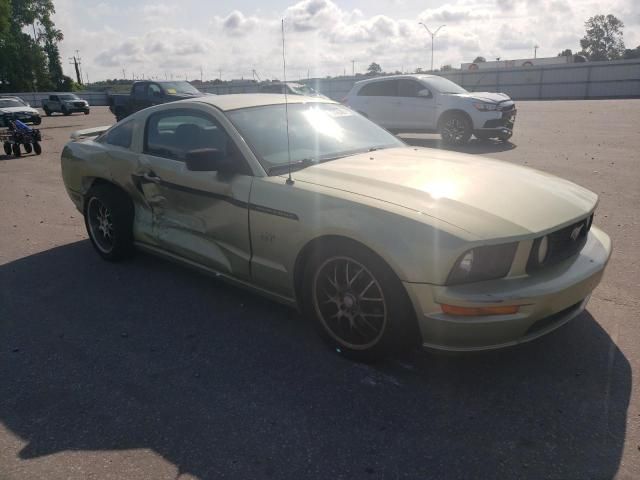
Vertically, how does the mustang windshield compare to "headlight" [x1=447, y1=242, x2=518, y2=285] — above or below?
above

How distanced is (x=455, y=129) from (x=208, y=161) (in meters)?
9.95

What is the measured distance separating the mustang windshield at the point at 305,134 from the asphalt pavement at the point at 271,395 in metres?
1.16

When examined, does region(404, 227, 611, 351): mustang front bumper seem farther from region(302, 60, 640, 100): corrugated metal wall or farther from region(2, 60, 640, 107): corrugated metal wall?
region(302, 60, 640, 100): corrugated metal wall

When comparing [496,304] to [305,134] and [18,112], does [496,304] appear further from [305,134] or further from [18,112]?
[18,112]

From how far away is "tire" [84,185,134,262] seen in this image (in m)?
4.64

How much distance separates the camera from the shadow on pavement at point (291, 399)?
2369 mm

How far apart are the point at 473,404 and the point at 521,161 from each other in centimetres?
818

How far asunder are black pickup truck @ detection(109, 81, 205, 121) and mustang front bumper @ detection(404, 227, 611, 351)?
659 inches

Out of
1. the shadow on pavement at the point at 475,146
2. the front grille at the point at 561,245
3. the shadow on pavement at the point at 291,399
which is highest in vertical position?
the front grille at the point at 561,245

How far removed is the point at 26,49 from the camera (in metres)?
60.9

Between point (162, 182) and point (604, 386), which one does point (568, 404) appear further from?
point (162, 182)

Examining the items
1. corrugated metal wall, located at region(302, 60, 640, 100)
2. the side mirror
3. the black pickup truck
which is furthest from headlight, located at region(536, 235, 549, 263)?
corrugated metal wall, located at region(302, 60, 640, 100)

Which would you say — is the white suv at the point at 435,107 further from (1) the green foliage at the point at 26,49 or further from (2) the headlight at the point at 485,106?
(1) the green foliage at the point at 26,49

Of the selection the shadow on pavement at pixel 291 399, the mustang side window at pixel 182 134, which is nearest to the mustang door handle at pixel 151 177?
the mustang side window at pixel 182 134
